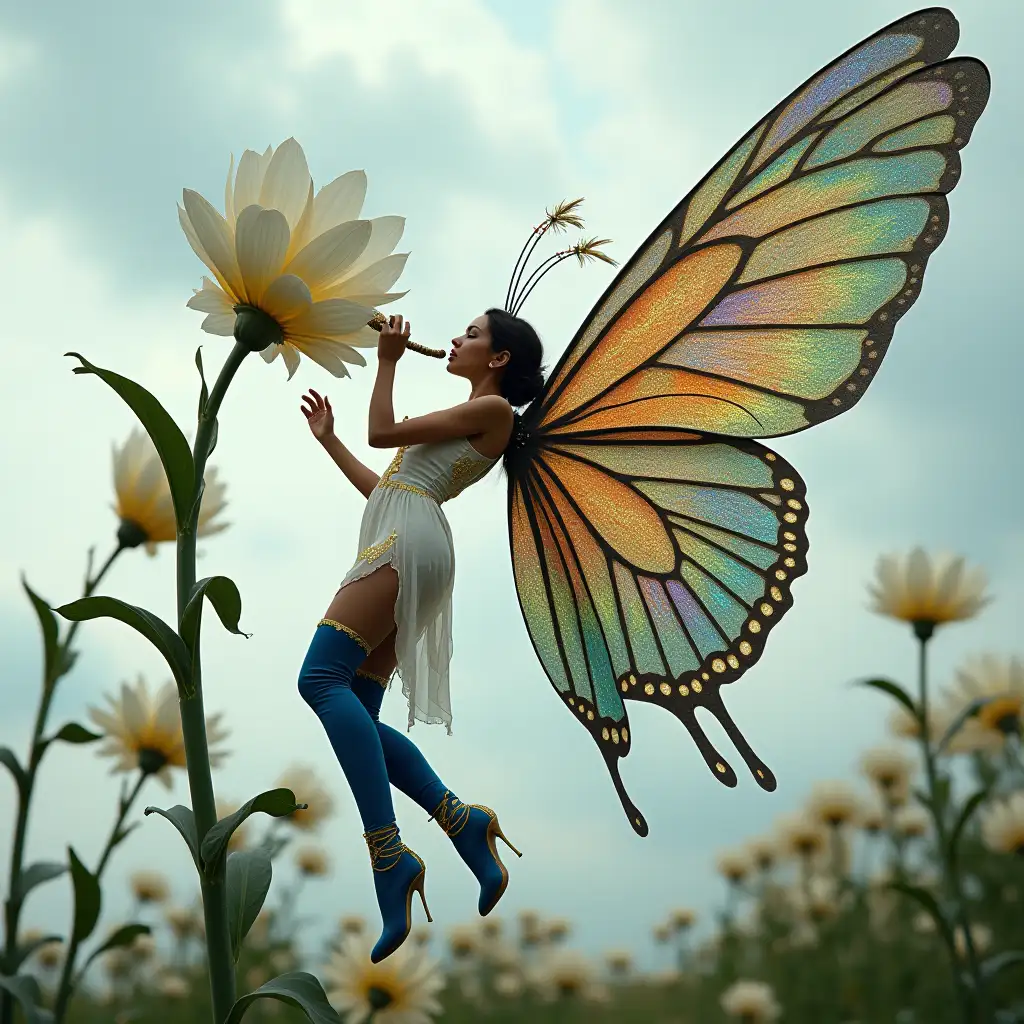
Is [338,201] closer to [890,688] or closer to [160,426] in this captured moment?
[160,426]

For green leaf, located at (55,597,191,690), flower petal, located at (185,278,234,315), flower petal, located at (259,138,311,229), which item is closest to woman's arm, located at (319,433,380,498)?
flower petal, located at (185,278,234,315)

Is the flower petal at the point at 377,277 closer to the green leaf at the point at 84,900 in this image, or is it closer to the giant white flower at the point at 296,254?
the giant white flower at the point at 296,254

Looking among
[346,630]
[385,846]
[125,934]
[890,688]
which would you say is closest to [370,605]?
[346,630]

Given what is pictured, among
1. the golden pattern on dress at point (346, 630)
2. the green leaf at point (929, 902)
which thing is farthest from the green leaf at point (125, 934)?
the green leaf at point (929, 902)

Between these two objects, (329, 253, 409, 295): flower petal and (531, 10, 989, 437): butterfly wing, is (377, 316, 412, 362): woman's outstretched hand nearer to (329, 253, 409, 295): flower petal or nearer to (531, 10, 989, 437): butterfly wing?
(329, 253, 409, 295): flower petal

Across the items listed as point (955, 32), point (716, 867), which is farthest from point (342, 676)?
point (716, 867)

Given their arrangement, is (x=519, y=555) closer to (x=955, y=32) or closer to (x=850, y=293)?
(x=850, y=293)

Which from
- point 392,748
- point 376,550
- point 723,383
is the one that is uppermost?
point 723,383
